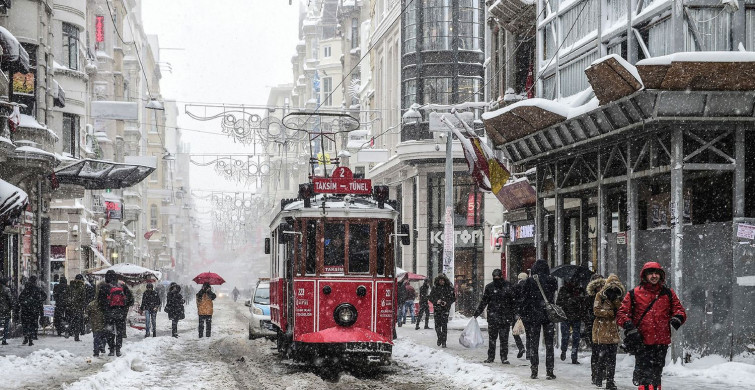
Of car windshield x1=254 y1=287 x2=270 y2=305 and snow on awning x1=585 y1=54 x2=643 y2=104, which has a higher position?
snow on awning x1=585 y1=54 x2=643 y2=104

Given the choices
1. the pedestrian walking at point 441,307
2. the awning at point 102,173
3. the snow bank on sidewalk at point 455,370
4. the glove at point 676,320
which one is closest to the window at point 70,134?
the awning at point 102,173

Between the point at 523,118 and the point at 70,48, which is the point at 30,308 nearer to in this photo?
the point at 523,118

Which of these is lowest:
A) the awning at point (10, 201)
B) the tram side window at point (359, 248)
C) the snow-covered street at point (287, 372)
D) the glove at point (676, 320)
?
the snow-covered street at point (287, 372)

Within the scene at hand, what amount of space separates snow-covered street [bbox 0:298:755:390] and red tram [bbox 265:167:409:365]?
23.2 inches

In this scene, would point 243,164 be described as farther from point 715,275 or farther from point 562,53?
point 715,275

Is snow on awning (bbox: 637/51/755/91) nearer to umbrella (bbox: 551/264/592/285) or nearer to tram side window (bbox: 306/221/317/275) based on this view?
umbrella (bbox: 551/264/592/285)

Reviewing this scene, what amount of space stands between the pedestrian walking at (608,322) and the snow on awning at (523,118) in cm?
812

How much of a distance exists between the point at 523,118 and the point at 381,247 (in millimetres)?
6909

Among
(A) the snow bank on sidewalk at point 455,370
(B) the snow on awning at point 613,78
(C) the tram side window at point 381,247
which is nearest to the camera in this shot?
(A) the snow bank on sidewalk at point 455,370

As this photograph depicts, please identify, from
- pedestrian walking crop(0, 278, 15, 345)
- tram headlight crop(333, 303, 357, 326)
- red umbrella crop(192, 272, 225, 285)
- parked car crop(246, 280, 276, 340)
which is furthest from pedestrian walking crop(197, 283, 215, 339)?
tram headlight crop(333, 303, 357, 326)

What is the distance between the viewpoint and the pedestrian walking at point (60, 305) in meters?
29.4

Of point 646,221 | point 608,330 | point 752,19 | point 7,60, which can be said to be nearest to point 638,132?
point 752,19

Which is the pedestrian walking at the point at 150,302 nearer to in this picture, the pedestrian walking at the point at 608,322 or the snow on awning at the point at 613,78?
the snow on awning at the point at 613,78

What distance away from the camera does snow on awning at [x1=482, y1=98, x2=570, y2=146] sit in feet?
74.4
